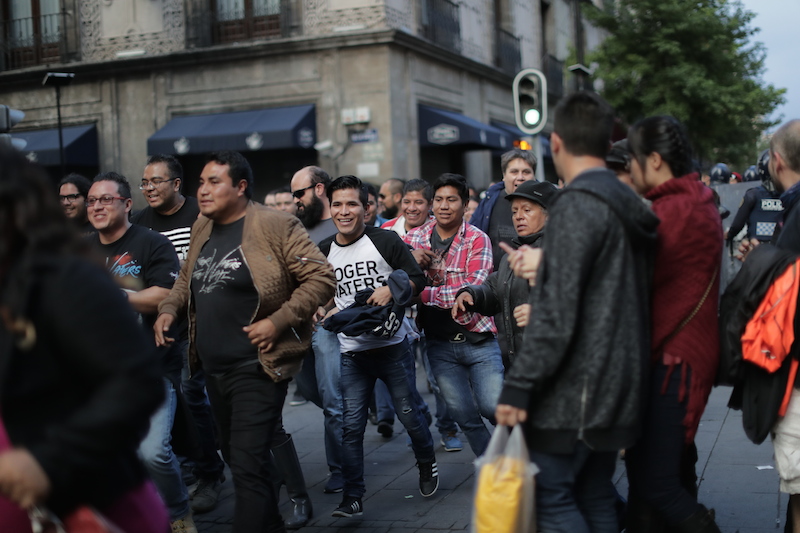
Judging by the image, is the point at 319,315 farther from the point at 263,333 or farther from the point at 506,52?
the point at 506,52

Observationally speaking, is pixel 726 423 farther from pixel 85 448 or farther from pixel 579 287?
pixel 85 448

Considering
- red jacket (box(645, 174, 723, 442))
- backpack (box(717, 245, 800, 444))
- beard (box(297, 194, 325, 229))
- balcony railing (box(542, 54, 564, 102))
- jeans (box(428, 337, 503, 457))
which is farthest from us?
balcony railing (box(542, 54, 564, 102))

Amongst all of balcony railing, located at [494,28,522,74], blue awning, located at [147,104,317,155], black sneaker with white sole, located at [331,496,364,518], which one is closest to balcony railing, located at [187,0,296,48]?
blue awning, located at [147,104,317,155]

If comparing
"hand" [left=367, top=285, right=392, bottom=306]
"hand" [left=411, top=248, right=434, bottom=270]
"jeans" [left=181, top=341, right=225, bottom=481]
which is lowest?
"jeans" [left=181, top=341, right=225, bottom=481]

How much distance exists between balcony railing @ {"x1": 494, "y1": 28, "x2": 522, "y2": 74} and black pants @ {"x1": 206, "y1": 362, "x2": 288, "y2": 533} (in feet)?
68.2

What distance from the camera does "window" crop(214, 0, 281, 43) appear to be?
18453 millimetres

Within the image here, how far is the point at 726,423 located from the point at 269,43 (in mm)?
13194

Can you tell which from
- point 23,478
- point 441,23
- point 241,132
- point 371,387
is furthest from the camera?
point 441,23

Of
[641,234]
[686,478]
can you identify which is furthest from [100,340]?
[686,478]

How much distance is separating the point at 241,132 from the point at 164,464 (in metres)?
13.3

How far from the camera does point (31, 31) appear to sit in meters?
20.5

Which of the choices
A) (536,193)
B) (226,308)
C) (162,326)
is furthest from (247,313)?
(536,193)

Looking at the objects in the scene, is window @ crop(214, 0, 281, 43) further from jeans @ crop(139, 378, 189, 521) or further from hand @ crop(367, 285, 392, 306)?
jeans @ crop(139, 378, 189, 521)

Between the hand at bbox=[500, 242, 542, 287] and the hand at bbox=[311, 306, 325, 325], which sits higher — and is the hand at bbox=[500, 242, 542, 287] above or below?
above
